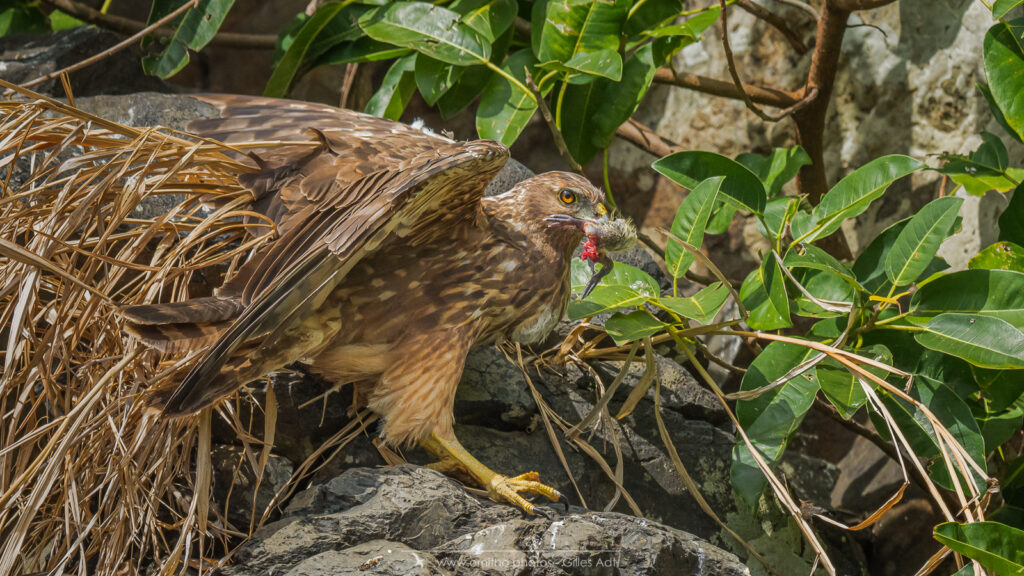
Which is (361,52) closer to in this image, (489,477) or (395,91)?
(395,91)

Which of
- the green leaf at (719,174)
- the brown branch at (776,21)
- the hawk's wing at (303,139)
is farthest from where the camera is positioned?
the brown branch at (776,21)

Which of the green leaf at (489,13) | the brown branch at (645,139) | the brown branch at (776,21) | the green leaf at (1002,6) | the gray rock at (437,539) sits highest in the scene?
the green leaf at (1002,6)

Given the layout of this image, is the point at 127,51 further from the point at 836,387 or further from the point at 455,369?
the point at 836,387

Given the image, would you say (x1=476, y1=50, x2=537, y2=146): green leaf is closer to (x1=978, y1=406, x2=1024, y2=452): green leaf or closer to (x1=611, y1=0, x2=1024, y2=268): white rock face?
(x1=611, y1=0, x2=1024, y2=268): white rock face

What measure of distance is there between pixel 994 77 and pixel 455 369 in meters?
1.71

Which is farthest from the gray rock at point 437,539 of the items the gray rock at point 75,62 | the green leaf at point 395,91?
the gray rock at point 75,62

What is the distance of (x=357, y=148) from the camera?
239cm

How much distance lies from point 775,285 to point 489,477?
894mm

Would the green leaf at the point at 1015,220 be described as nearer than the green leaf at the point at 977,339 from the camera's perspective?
No

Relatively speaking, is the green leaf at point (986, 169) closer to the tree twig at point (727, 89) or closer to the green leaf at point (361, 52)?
the tree twig at point (727, 89)

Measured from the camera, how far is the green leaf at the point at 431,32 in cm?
302

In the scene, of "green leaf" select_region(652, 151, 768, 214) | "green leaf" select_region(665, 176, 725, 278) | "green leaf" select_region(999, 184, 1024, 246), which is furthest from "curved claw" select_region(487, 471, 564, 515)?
"green leaf" select_region(999, 184, 1024, 246)

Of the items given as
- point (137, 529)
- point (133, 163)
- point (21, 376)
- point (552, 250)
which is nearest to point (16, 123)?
point (133, 163)

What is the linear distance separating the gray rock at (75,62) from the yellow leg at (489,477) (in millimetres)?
2077
